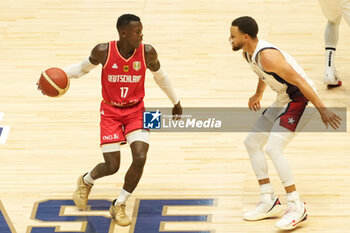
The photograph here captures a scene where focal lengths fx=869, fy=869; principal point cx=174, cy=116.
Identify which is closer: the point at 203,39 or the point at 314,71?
the point at 314,71

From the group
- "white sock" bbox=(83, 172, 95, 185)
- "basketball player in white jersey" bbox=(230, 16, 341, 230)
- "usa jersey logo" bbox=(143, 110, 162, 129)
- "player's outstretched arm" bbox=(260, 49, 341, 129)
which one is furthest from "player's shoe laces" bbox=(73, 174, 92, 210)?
"player's outstretched arm" bbox=(260, 49, 341, 129)

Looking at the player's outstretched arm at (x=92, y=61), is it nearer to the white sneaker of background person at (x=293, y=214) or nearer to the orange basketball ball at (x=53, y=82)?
the orange basketball ball at (x=53, y=82)

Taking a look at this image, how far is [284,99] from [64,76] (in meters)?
1.88

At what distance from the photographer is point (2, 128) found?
9102mm

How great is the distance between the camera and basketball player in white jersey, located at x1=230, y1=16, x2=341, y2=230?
7.01 m

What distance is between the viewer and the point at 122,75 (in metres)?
7.34

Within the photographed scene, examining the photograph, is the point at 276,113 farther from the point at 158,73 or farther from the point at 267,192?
the point at 158,73

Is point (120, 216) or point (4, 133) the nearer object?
point (120, 216)

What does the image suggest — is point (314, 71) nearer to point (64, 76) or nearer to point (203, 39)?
point (203, 39)

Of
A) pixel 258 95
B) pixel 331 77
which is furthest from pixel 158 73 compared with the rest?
pixel 331 77

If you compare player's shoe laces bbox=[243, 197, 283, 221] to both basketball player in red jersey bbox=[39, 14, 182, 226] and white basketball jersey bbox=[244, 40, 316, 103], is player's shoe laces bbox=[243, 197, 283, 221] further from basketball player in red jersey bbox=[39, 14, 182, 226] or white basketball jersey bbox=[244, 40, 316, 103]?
basketball player in red jersey bbox=[39, 14, 182, 226]

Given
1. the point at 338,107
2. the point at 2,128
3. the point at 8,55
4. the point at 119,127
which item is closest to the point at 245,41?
the point at 119,127

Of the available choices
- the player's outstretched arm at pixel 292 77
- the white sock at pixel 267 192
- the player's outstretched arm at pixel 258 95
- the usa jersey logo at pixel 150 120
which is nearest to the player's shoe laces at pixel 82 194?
the usa jersey logo at pixel 150 120

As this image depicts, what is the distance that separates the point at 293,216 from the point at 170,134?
207 centimetres
